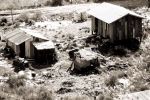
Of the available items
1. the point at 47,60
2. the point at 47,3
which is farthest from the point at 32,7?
the point at 47,60

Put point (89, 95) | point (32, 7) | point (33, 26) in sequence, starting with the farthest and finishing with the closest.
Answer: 1. point (32, 7)
2. point (33, 26)
3. point (89, 95)

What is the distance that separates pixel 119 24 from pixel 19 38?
6.50m

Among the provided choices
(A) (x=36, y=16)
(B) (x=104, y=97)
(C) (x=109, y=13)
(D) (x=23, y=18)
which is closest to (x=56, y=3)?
(A) (x=36, y=16)

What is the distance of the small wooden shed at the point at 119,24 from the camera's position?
1213 inches

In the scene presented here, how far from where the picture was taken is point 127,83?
2564 cm

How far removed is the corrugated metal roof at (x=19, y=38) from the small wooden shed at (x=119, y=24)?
16.8ft

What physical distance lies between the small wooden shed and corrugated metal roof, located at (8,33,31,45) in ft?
16.8

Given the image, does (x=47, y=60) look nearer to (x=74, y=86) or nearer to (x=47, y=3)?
(x=74, y=86)

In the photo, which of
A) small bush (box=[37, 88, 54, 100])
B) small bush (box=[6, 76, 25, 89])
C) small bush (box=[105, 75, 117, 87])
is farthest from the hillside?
small bush (box=[37, 88, 54, 100])

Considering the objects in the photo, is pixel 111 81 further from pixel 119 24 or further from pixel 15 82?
pixel 119 24

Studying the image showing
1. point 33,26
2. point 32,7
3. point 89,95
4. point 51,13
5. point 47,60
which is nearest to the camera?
point 89,95

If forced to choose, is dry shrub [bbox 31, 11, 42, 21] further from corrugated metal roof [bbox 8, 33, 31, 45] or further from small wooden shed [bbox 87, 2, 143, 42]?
small wooden shed [bbox 87, 2, 143, 42]

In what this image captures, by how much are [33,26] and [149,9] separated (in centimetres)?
964

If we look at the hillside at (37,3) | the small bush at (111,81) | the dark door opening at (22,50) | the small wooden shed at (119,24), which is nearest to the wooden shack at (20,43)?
the dark door opening at (22,50)
